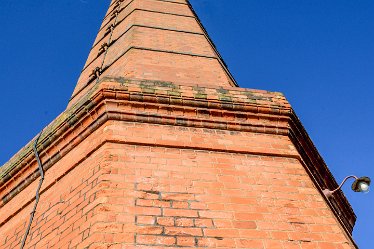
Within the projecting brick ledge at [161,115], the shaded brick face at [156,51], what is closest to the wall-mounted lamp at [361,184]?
the projecting brick ledge at [161,115]

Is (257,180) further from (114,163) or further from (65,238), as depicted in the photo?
(65,238)

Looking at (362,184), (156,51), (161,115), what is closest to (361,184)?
(362,184)

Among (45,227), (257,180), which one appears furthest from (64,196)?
(257,180)

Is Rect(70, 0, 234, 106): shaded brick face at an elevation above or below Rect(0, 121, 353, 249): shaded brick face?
above

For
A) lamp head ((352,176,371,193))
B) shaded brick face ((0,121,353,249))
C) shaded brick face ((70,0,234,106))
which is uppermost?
shaded brick face ((70,0,234,106))

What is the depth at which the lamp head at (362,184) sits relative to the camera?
3943mm

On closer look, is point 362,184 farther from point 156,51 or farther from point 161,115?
point 156,51

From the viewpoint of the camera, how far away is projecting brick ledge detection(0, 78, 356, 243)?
3094 millimetres

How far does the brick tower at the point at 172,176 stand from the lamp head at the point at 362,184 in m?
0.21

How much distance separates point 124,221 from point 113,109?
113 cm

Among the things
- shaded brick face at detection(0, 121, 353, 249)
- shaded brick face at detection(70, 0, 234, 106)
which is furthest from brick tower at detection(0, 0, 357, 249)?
shaded brick face at detection(70, 0, 234, 106)

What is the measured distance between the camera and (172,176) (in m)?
2.66

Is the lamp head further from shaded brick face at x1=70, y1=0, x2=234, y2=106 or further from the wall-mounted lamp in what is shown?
shaded brick face at x1=70, y1=0, x2=234, y2=106

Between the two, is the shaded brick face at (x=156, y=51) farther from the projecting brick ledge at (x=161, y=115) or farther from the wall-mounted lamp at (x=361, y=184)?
the wall-mounted lamp at (x=361, y=184)
